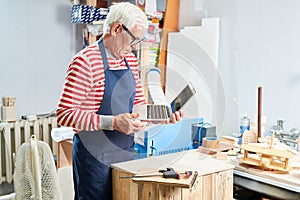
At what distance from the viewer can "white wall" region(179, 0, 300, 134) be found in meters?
2.14

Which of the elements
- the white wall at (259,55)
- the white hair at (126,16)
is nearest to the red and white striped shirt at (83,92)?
the white hair at (126,16)

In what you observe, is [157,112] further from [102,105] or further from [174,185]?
[174,185]

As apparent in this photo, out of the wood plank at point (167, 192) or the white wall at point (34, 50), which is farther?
the white wall at point (34, 50)

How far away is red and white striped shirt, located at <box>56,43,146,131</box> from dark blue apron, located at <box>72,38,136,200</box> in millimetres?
30

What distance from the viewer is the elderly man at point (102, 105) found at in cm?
138

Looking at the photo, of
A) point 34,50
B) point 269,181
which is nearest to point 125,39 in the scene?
point 269,181

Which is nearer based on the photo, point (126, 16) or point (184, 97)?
point (126, 16)

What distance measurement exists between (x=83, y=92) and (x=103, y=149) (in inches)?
9.5

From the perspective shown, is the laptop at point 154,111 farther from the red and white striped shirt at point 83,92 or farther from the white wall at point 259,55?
the white wall at point 259,55

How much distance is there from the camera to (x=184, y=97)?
1.68 m

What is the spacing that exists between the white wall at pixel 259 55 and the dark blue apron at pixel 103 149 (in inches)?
44.4

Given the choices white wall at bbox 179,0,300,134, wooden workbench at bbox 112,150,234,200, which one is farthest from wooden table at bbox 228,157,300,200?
white wall at bbox 179,0,300,134

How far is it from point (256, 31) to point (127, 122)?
1.33 m

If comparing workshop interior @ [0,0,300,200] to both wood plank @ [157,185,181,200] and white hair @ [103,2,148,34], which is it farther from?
white hair @ [103,2,148,34]
